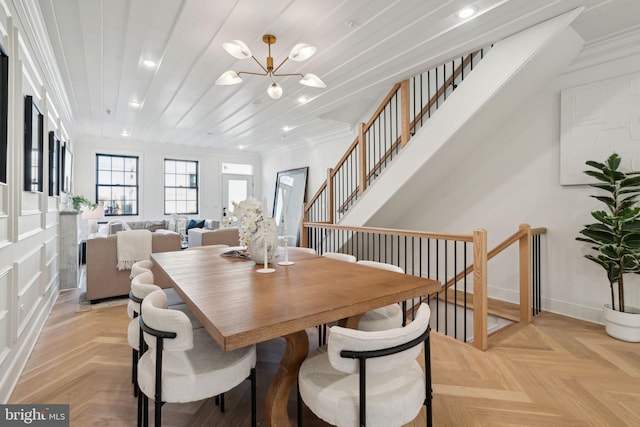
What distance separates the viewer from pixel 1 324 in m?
1.90

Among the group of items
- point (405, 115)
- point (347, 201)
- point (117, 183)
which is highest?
point (405, 115)

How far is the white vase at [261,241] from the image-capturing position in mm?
2020

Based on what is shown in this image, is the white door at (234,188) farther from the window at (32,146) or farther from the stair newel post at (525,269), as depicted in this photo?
the stair newel post at (525,269)

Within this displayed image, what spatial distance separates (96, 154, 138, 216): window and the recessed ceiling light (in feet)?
24.7

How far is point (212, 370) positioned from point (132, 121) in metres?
5.85

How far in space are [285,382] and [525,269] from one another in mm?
2588

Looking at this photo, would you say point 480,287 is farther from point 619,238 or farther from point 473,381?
point 619,238

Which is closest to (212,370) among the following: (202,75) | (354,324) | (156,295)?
(156,295)

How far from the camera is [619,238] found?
2555 millimetres

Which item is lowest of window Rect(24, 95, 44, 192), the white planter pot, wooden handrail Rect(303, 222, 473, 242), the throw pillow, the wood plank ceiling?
the white planter pot

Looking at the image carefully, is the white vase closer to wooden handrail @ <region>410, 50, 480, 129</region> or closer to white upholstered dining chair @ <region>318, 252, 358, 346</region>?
white upholstered dining chair @ <region>318, 252, 358, 346</region>

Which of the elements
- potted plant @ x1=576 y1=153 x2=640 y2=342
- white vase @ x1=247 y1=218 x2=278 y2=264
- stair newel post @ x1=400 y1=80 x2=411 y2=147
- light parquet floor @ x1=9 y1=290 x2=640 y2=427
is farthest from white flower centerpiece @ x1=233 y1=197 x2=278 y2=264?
potted plant @ x1=576 y1=153 x2=640 y2=342

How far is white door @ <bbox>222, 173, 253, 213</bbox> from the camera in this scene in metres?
8.66

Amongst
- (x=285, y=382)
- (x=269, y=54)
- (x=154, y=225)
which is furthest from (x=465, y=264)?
(x=154, y=225)
